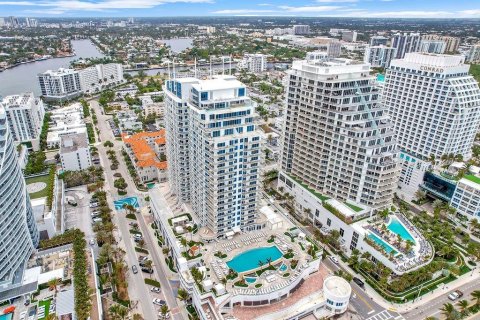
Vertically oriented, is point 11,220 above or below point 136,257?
above

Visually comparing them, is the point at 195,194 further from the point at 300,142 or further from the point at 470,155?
the point at 470,155

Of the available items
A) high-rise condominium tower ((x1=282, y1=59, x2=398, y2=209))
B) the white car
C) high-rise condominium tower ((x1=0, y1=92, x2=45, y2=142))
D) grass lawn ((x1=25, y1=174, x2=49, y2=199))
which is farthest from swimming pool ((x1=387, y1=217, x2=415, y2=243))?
high-rise condominium tower ((x1=0, y1=92, x2=45, y2=142))

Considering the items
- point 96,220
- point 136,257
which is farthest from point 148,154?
point 136,257

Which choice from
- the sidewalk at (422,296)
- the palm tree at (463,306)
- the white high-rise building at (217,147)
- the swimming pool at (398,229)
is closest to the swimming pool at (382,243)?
the swimming pool at (398,229)

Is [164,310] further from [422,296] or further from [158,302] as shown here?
[422,296]

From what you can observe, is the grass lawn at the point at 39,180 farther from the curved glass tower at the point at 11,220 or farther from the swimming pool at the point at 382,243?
the swimming pool at the point at 382,243

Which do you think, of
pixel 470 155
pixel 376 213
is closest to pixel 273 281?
pixel 376 213

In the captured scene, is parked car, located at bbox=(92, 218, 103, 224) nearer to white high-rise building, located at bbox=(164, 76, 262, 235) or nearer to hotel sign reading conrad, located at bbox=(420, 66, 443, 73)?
white high-rise building, located at bbox=(164, 76, 262, 235)
